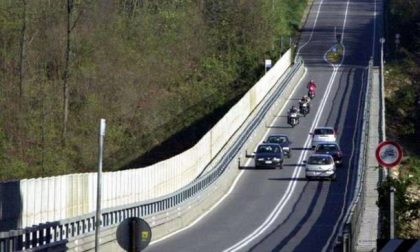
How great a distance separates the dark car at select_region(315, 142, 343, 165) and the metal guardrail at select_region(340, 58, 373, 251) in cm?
120

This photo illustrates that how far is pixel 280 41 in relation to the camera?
123 metres

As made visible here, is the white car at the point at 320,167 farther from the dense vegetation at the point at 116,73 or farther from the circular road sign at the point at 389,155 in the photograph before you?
the circular road sign at the point at 389,155

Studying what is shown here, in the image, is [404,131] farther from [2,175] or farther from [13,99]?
[2,175]

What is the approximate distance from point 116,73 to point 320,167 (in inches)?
1460

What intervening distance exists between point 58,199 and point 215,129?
31690mm

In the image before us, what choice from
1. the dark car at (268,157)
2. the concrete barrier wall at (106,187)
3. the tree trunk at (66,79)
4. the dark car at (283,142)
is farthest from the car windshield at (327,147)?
the tree trunk at (66,79)

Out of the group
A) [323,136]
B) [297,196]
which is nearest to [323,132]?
[323,136]

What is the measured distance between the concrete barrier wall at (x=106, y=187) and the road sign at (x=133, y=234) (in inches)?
321

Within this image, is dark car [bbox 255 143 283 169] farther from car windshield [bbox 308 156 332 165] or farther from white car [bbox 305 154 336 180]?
car windshield [bbox 308 156 332 165]

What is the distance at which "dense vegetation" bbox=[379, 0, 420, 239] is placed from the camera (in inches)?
1163

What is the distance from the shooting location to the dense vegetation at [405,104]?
96.9 ft

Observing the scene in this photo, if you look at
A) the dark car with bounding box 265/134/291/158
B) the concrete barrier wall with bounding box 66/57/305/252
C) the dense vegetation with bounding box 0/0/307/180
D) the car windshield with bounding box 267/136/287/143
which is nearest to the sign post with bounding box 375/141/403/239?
the concrete barrier wall with bounding box 66/57/305/252

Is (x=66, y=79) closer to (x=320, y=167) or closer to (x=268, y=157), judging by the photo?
(x=268, y=157)

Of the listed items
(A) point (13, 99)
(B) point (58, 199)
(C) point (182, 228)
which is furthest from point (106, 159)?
(B) point (58, 199)
